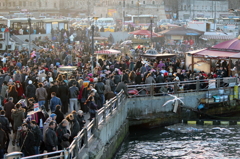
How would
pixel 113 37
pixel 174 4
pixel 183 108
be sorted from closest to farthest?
pixel 183 108
pixel 113 37
pixel 174 4

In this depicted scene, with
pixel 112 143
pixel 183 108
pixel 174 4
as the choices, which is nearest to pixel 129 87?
pixel 183 108

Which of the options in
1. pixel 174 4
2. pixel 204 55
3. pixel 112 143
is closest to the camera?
pixel 112 143

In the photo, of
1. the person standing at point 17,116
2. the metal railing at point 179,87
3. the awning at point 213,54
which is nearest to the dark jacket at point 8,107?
the person standing at point 17,116

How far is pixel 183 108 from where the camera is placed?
76.1ft

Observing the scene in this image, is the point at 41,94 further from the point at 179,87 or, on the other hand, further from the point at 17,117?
the point at 179,87

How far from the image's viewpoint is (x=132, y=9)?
118m

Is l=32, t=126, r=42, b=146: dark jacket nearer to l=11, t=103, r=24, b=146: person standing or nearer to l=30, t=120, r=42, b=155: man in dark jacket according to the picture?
l=30, t=120, r=42, b=155: man in dark jacket

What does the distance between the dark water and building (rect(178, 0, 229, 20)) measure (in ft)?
318

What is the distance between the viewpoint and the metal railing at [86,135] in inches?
443

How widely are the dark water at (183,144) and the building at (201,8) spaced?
96792mm

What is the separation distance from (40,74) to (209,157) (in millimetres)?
8065

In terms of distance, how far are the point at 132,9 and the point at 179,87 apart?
317 feet

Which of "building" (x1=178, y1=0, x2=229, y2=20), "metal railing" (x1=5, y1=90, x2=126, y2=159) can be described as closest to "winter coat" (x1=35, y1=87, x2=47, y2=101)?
"metal railing" (x1=5, y1=90, x2=126, y2=159)

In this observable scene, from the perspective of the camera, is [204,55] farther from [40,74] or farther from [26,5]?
[26,5]
